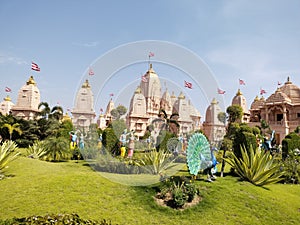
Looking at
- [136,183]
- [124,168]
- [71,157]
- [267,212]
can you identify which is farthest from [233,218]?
[71,157]

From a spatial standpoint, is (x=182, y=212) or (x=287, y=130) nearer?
(x=182, y=212)

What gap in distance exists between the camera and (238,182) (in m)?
7.78

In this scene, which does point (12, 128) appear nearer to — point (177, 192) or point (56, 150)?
point (56, 150)

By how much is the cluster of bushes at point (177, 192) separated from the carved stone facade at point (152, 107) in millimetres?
3674

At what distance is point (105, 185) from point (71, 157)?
27.0 feet

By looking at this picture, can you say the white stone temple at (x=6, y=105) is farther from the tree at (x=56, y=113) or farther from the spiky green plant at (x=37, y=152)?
the spiky green plant at (x=37, y=152)

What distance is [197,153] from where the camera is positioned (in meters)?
7.25

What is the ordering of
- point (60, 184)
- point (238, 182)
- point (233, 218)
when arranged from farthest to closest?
point (238, 182), point (60, 184), point (233, 218)

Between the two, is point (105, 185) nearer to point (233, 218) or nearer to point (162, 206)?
point (162, 206)

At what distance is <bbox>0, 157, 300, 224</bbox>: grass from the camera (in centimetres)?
557

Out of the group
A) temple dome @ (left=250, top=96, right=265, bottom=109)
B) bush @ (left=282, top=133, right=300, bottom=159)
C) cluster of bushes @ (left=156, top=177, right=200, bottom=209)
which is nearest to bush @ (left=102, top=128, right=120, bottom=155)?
cluster of bushes @ (left=156, top=177, right=200, bottom=209)

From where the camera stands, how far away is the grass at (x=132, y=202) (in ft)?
18.3

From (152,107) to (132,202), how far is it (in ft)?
46.9

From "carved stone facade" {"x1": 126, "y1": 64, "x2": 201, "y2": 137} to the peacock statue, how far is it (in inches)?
99.2
